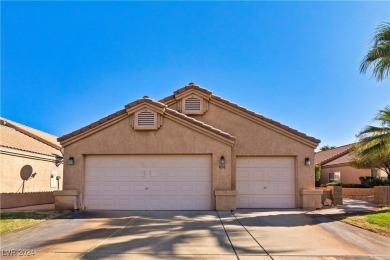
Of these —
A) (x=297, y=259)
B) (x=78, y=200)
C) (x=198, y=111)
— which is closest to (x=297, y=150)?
(x=198, y=111)

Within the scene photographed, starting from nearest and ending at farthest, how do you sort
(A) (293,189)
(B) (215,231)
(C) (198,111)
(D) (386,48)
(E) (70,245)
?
(E) (70,245) < (B) (215,231) < (D) (386,48) < (A) (293,189) < (C) (198,111)

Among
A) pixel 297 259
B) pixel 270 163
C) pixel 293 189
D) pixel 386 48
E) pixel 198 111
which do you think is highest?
pixel 386 48

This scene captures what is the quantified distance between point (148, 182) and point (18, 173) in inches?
355

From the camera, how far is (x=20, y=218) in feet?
40.6

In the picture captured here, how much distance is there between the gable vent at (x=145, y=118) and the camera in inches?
575

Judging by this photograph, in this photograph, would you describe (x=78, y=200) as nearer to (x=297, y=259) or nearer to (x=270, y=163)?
(x=270, y=163)

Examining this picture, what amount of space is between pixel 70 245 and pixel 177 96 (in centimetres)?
1013

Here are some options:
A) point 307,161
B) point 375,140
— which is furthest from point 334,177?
point 307,161

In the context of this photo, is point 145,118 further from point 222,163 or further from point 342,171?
point 342,171

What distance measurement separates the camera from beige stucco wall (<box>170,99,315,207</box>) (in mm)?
15273

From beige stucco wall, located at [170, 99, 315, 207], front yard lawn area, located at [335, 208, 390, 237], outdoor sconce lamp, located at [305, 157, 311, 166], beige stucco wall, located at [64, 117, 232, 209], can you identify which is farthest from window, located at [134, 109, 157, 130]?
front yard lawn area, located at [335, 208, 390, 237]

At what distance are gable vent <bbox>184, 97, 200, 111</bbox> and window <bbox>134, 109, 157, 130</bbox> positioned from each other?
9.04 ft

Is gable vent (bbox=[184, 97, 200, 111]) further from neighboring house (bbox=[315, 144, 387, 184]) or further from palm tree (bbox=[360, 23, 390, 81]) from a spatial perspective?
neighboring house (bbox=[315, 144, 387, 184])

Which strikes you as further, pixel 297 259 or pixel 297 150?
pixel 297 150
